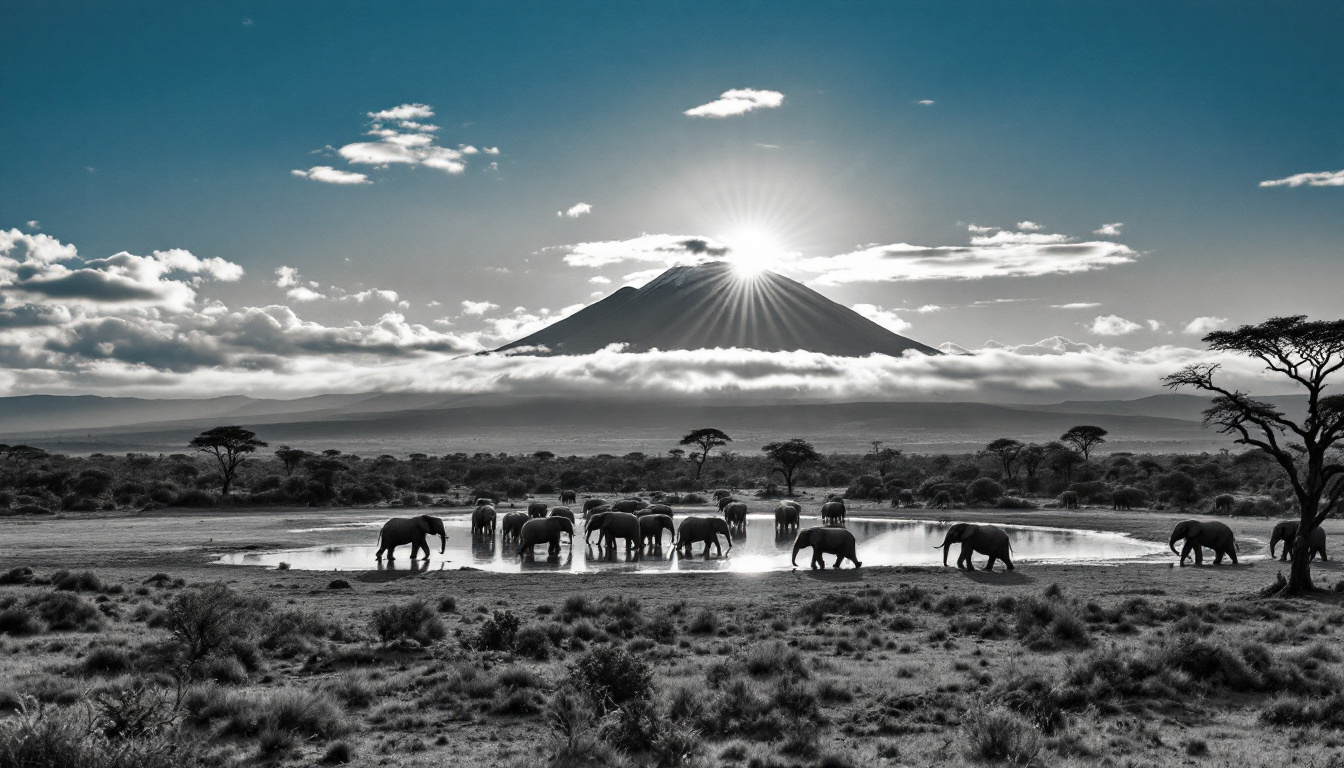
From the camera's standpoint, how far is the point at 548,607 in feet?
57.4

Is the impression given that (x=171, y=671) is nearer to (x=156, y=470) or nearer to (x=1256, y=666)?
(x=1256, y=666)

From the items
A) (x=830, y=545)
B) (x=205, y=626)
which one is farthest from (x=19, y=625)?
(x=830, y=545)

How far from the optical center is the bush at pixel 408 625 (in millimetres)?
13992

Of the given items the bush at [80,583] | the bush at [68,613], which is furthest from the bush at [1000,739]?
the bush at [80,583]

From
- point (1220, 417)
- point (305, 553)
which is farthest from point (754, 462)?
point (1220, 417)

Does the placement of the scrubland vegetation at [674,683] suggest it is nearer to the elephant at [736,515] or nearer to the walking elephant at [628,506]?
the walking elephant at [628,506]

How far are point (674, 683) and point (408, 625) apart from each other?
5.11 metres

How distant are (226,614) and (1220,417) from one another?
2002 centimetres

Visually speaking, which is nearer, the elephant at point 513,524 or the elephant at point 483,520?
the elephant at point 513,524

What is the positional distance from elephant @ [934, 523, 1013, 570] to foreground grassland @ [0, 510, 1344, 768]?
377 cm

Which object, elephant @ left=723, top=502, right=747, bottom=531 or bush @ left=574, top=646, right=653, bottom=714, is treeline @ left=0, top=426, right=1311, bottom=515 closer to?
elephant @ left=723, top=502, right=747, bottom=531

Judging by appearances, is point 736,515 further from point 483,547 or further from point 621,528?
point 483,547

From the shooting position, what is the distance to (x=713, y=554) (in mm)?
29062

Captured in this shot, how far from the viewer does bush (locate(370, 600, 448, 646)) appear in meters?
14.0
